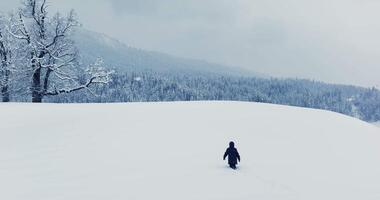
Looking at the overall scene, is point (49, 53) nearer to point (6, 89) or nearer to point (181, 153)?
point (6, 89)

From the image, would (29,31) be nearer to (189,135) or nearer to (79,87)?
(79,87)

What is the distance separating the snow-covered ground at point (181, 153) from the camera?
20.2 meters

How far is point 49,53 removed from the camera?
4672cm

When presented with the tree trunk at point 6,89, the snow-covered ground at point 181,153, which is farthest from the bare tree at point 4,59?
the snow-covered ground at point 181,153

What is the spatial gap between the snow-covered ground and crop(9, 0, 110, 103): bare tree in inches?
298

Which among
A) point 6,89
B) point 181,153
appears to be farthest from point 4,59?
point 181,153

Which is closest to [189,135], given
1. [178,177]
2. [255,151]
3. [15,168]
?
[255,151]

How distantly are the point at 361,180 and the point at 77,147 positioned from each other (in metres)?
15.1

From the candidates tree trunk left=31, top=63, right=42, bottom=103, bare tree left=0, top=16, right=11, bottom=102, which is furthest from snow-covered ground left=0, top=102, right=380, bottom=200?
tree trunk left=31, top=63, right=42, bottom=103

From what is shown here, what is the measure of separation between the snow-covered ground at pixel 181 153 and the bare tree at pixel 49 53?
758 centimetres

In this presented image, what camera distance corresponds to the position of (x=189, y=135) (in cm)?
3030

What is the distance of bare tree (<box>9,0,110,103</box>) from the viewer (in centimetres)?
4653

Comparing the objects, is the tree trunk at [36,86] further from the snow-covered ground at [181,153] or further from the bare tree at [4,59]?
the snow-covered ground at [181,153]

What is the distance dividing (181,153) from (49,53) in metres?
25.4
